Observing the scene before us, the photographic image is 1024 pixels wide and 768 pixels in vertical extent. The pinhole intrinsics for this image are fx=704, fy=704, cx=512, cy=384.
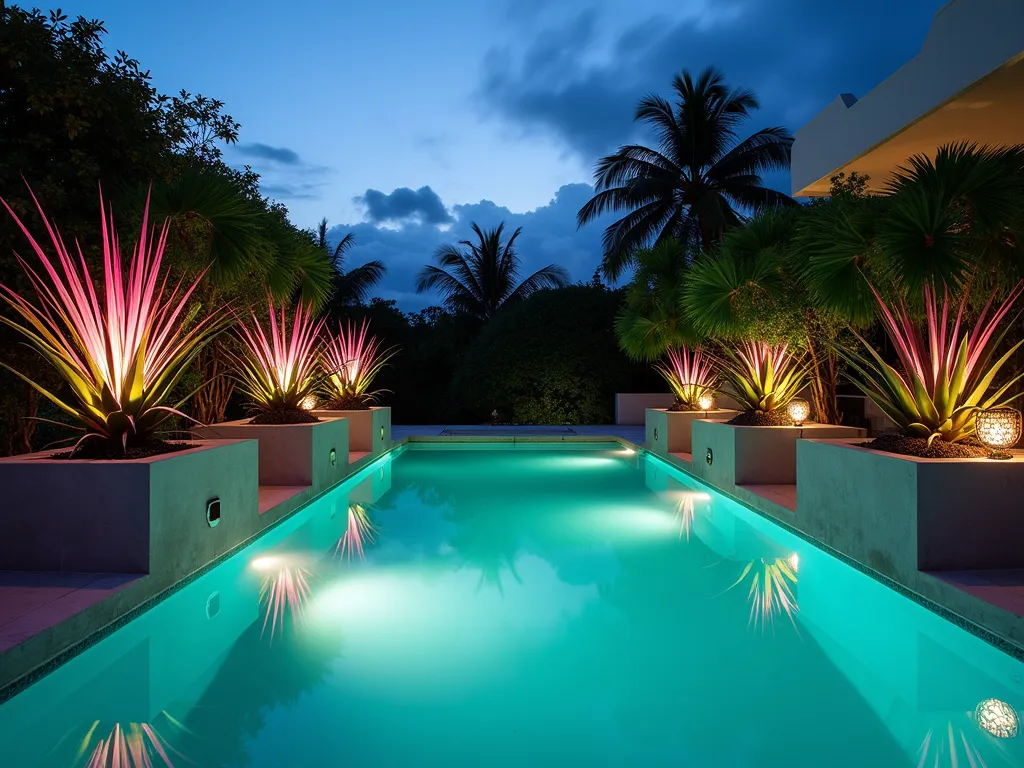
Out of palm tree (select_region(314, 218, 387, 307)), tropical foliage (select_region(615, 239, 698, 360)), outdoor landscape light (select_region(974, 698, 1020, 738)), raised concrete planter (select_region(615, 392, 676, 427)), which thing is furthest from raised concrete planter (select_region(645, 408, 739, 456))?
palm tree (select_region(314, 218, 387, 307))

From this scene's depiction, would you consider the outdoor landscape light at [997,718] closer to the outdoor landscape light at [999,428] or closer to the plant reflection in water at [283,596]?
the outdoor landscape light at [999,428]

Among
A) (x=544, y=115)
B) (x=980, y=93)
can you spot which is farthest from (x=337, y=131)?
(x=980, y=93)

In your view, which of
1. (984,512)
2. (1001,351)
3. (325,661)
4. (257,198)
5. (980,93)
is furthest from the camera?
(257,198)

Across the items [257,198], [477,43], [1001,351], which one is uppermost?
[477,43]

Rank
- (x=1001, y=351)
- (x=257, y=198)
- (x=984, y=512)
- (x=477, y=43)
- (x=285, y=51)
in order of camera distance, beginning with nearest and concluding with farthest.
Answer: (x=984, y=512) < (x=1001, y=351) < (x=257, y=198) < (x=285, y=51) < (x=477, y=43)

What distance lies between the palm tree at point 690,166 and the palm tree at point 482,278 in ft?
17.3

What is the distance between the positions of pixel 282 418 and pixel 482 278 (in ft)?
47.1

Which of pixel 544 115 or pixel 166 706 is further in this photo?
pixel 544 115

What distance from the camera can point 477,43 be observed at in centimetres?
1547

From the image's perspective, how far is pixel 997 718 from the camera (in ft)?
8.34

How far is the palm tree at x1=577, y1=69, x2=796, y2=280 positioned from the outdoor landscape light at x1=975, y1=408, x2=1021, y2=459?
37.2 feet

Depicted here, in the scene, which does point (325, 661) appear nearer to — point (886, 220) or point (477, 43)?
point (886, 220)

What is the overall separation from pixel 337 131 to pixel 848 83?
78.8ft

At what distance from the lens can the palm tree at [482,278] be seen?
20.9m
